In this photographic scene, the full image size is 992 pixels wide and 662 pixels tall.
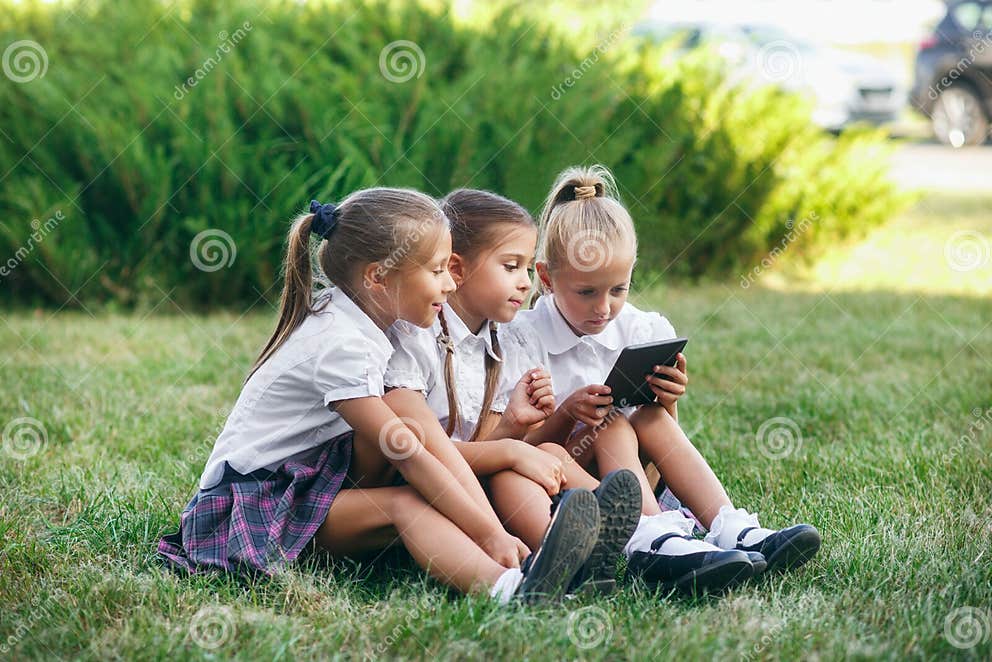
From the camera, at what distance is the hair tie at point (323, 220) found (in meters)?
2.80

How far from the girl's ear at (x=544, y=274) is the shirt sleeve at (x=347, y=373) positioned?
79cm

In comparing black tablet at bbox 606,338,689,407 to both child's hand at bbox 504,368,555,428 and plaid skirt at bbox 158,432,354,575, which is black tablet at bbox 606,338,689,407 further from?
plaid skirt at bbox 158,432,354,575

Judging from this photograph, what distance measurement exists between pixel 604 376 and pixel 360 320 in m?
0.88

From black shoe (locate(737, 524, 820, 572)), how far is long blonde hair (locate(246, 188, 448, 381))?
44.0 inches

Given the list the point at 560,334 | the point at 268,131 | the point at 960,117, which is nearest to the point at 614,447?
the point at 560,334

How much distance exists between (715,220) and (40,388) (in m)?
4.35

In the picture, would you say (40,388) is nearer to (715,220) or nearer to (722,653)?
(722,653)

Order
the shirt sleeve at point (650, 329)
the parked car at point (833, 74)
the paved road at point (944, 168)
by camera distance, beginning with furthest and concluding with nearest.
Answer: the parked car at point (833, 74)
the paved road at point (944, 168)
the shirt sleeve at point (650, 329)

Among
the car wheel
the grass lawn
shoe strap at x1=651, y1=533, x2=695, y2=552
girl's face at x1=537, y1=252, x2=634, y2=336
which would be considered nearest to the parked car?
the car wheel

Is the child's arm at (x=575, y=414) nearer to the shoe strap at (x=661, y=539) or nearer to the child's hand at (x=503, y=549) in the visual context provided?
the shoe strap at (x=661, y=539)

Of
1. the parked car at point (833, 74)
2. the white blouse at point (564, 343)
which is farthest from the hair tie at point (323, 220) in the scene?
the parked car at point (833, 74)

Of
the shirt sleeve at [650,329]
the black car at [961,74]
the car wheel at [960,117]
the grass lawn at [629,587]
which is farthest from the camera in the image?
the car wheel at [960,117]

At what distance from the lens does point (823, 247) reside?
7.84 meters

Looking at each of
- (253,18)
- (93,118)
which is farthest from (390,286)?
(253,18)
